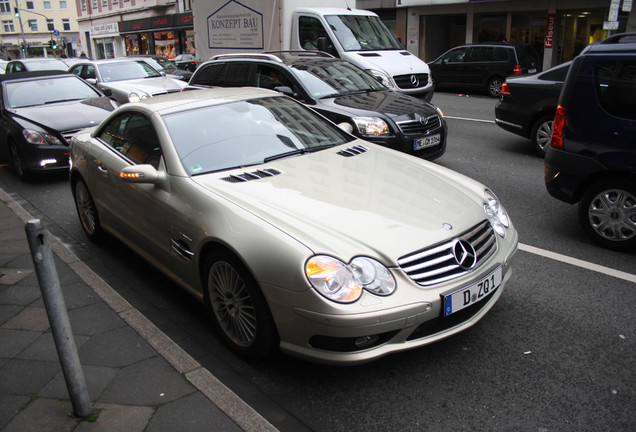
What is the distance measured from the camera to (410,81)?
11945mm

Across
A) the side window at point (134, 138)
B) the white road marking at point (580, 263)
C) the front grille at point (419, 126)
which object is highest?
the side window at point (134, 138)

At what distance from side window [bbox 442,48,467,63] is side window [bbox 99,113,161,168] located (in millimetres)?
15209

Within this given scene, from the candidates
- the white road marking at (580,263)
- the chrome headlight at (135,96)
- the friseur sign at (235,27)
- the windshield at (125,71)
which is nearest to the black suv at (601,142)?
the white road marking at (580,263)

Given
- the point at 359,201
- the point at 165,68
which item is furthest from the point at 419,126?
the point at 165,68

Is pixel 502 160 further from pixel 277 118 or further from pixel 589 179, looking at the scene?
pixel 277 118

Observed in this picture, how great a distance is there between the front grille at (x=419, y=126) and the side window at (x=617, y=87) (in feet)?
8.56

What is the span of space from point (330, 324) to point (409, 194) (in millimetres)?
1227

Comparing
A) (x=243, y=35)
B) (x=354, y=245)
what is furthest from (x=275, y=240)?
(x=243, y=35)

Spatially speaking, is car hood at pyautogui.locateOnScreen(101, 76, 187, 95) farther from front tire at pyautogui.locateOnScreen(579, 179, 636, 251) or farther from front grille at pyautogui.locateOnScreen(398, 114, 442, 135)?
front tire at pyautogui.locateOnScreen(579, 179, 636, 251)

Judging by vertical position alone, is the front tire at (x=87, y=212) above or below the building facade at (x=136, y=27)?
below

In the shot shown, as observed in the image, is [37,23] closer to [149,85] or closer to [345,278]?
[149,85]

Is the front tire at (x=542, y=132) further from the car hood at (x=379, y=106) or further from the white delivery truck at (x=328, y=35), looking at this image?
the white delivery truck at (x=328, y=35)

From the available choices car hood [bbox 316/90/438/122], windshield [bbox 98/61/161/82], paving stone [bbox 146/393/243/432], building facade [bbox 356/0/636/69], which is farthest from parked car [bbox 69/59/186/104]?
building facade [bbox 356/0/636/69]

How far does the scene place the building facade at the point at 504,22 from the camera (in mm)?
21453
